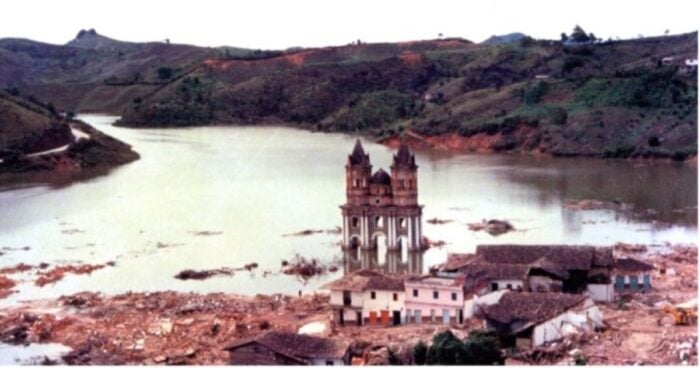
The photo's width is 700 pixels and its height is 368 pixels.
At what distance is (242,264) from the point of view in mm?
29453

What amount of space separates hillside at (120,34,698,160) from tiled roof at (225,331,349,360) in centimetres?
3651

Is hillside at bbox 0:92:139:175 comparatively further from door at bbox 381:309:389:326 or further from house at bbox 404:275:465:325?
house at bbox 404:275:465:325

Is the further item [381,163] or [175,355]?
[381,163]

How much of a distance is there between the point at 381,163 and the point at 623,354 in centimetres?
3502

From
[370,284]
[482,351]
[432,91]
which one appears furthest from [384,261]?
[432,91]

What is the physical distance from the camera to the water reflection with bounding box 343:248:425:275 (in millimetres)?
28266

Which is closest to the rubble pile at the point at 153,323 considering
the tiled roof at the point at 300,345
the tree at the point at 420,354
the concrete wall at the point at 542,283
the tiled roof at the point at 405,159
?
the tiled roof at the point at 300,345

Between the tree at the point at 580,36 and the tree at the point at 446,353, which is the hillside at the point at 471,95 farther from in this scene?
the tree at the point at 446,353

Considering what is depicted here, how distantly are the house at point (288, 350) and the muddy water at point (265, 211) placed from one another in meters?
7.32

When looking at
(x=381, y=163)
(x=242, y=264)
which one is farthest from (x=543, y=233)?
(x=381, y=163)

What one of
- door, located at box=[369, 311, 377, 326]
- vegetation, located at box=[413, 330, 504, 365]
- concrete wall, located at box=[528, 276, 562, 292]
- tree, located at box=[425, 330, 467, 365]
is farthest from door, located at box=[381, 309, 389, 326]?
tree, located at box=[425, 330, 467, 365]

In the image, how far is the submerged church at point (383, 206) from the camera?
29250mm

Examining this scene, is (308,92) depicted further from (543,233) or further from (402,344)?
(402,344)

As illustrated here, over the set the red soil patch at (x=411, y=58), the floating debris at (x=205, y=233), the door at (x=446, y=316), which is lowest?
the door at (x=446, y=316)
